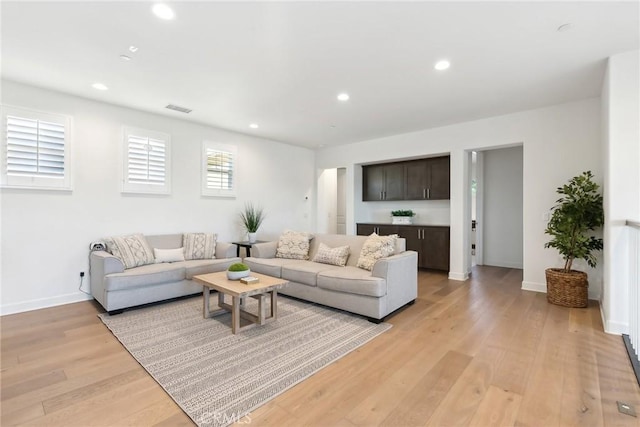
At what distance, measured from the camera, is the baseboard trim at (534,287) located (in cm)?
429

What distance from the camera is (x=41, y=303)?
11.9ft

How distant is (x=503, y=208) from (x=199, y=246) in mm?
5938

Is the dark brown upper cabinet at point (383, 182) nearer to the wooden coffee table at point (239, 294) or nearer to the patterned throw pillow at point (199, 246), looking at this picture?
the patterned throw pillow at point (199, 246)

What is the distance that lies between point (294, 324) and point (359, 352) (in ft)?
2.75

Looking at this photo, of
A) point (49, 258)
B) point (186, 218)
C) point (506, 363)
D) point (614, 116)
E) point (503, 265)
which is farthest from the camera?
point (503, 265)

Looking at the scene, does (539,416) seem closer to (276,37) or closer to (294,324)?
(294,324)

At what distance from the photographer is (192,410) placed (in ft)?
5.78

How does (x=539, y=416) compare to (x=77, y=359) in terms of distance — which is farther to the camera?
(x=77, y=359)

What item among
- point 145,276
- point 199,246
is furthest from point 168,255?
point 145,276

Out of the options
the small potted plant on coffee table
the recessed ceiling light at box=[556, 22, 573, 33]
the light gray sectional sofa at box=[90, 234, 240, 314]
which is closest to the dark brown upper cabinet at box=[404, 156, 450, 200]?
the recessed ceiling light at box=[556, 22, 573, 33]

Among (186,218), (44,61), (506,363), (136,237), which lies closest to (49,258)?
(136,237)

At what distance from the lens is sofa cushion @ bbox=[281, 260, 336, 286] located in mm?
3672

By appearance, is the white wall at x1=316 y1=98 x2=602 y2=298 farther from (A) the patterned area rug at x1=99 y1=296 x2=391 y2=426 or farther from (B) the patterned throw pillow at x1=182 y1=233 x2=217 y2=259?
(B) the patterned throw pillow at x1=182 y1=233 x2=217 y2=259

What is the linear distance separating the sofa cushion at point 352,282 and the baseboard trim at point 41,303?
125 inches
